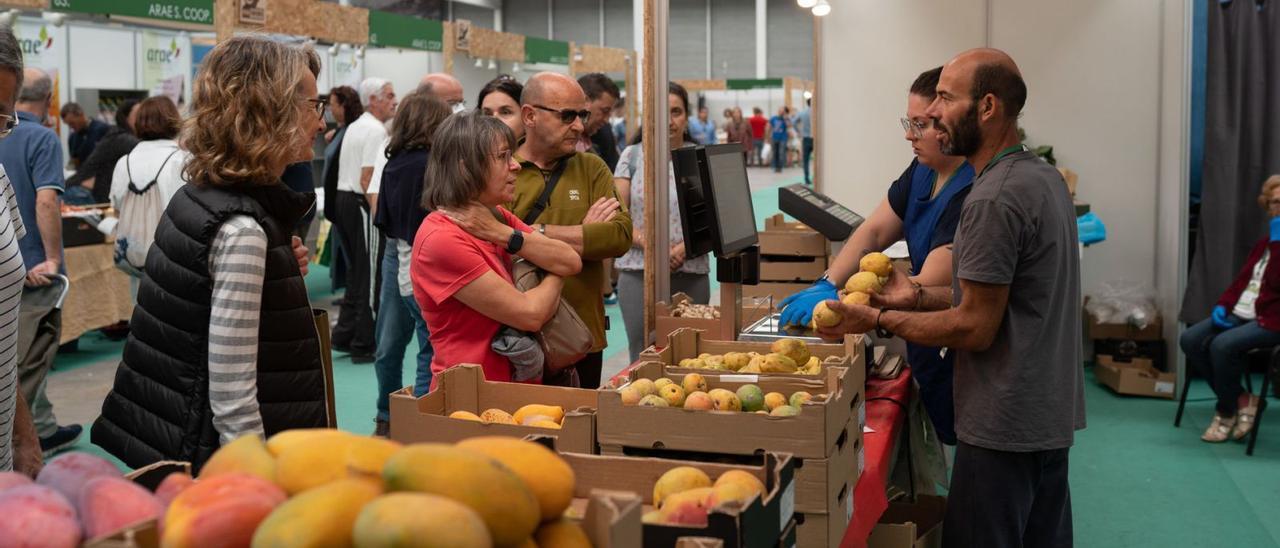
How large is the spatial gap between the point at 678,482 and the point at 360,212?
549 centimetres

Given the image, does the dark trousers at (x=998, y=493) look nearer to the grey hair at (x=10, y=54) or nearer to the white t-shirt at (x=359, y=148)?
the grey hair at (x=10, y=54)

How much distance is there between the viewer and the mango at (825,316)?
268 centimetres

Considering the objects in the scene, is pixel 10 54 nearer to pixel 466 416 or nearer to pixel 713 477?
pixel 466 416

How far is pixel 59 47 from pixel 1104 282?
Result: 33.6 ft

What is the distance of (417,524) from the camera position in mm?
952

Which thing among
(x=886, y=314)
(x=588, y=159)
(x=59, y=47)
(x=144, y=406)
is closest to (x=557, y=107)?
(x=588, y=159)

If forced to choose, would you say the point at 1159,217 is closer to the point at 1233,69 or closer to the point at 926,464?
the point at 1233,69

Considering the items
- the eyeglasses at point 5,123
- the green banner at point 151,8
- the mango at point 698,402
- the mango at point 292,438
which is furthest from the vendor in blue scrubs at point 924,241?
the green banner at point 151,8

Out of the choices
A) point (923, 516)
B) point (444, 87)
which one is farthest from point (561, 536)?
point (444, 87)

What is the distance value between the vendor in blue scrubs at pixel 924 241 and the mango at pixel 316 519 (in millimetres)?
2042

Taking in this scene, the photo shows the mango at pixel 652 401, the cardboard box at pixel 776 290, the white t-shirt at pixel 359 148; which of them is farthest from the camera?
the white t-shirt at pixel 359 148

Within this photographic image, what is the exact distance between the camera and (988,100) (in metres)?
2.57

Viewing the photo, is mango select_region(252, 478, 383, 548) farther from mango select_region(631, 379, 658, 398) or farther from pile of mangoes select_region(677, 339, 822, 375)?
pile of mangoes select_region(677, 339, 822, 375)

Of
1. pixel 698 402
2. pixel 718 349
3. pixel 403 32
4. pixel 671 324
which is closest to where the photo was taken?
pixel 698 402
